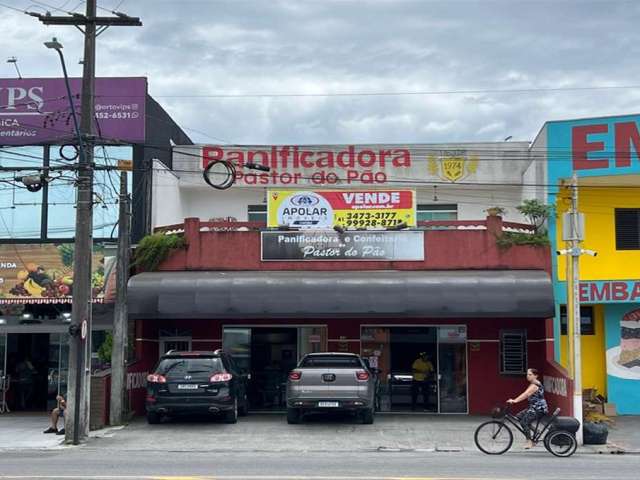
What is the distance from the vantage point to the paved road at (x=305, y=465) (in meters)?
12.9

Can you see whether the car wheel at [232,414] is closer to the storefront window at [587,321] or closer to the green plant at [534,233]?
the green plant at [534,233]

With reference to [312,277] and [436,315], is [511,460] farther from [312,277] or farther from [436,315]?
[312,277]

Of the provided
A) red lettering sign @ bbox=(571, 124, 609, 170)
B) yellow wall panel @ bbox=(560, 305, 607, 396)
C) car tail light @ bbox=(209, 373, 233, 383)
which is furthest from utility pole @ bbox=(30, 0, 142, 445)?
yellow wall panel @ bbox=(560, 305, 607, 396)

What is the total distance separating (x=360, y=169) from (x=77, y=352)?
13.1 meters

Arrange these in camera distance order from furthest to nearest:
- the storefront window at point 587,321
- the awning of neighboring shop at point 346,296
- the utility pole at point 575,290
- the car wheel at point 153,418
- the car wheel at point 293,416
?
1. the storefront window at point 587,321
2. the awning of neighboring shop at point 346,296
3. the car wheel at point 293,416
4. the car wheel at point 153,418
5. the utility pole at point 575,290

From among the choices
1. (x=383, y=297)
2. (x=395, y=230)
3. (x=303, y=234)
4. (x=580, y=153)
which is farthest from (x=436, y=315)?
(x=580, y=153)

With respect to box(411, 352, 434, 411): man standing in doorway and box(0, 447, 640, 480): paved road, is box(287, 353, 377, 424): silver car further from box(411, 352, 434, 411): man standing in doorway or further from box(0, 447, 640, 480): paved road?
box(411, 352, 434, 411): man standing in doorway

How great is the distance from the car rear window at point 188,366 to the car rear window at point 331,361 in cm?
204

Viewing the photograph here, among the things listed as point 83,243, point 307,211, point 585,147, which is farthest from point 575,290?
point 83,243

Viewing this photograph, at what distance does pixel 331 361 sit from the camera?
20.1 m

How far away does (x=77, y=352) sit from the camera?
18.3 metres

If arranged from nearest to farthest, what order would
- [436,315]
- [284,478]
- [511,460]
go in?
[284,478], [511,460], [436,315]

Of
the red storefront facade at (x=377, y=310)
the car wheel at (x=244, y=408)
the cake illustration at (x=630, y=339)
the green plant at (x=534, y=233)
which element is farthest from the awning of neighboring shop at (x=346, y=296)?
the cake illustration at (x=630, y=339)

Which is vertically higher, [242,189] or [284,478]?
[242,189]
